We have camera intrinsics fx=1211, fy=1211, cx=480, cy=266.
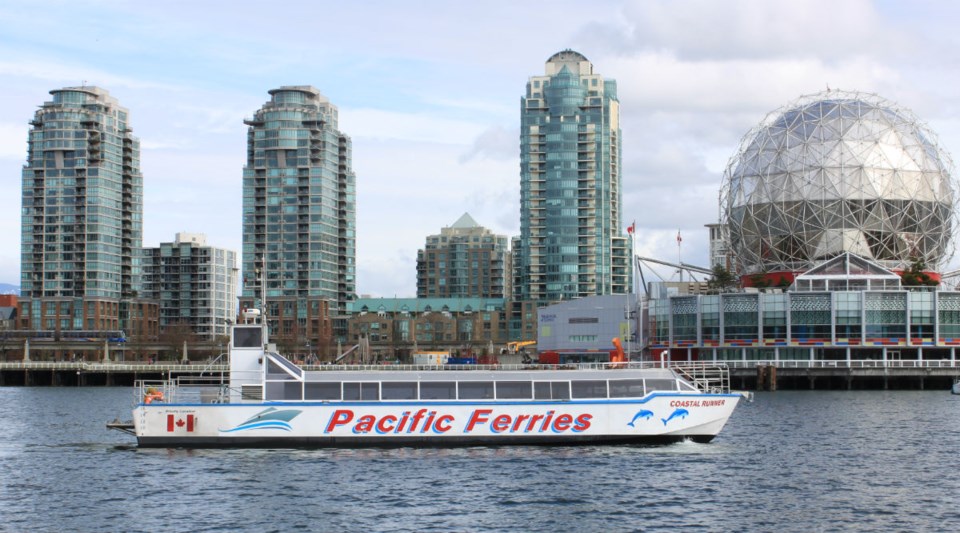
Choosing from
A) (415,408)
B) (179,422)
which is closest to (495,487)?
(415,408)

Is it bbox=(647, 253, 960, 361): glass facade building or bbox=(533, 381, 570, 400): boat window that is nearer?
bbox=(533, 381, 570, 400): boat window

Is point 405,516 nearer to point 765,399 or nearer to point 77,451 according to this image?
point 77,451

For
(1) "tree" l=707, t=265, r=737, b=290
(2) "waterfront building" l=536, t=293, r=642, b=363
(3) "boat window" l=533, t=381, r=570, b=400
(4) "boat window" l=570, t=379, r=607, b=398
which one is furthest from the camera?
(2) "waterfront building" l=536, t=293, r=642, b=363

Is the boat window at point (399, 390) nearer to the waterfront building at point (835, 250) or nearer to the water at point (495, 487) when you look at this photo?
the water at point (495, 487)

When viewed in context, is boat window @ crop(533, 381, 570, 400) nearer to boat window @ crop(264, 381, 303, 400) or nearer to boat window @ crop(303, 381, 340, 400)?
boat window @ crop(303, 381, 340, 400)

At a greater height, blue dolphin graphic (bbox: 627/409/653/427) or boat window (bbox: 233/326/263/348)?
boat window (bbox: 233/326/263/348)

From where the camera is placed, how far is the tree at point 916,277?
5551 inches

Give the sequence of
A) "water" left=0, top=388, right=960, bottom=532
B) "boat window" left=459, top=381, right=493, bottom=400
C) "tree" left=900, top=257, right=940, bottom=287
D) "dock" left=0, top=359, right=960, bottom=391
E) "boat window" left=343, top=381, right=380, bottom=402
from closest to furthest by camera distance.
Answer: "water" left=0, top=388, right=960, bottom=532 < "boat window" left=343, top=381, right=380, bottom=402 < "boat window" left=459, top=381, right=493, bottom=400 < "dock" left=0, top=359, right=960, bottom=391 < "tree" left=900, top=257, right=940, bottom=287

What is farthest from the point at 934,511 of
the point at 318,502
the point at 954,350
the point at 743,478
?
the point at 954,350

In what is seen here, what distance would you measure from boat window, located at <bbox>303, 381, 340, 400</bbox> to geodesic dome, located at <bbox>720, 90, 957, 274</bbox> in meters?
99.1

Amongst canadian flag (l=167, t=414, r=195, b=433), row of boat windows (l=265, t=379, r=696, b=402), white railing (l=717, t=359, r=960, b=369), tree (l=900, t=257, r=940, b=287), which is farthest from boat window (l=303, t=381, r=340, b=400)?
tree (l=900, t=257, r=940, b=287)

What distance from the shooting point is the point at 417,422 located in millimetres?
56969

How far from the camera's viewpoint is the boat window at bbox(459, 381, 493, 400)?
57219 millimetres

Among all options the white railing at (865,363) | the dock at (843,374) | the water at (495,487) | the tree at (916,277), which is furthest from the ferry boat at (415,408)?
the tree at (916,277)
